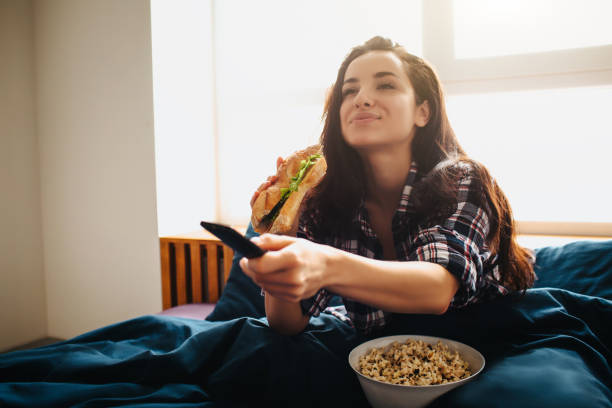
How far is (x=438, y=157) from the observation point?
Result: 4.06 ft

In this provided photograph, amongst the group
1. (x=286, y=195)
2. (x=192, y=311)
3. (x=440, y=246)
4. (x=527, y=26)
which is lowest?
(x=192, y=311)

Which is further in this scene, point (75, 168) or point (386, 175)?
point (75, 168)

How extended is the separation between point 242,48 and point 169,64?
0.51 m

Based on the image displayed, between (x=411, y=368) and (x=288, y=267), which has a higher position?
(x=288, y=267)

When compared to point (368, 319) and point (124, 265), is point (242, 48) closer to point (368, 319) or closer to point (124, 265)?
point (124, 265)

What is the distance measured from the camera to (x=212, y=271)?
7.09 feet

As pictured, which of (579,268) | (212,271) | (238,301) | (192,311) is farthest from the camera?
(212,271)

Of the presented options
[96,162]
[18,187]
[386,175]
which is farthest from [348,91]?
[18,187]

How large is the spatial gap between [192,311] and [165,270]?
437 mm

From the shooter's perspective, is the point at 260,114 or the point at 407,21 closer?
the point at 407,21

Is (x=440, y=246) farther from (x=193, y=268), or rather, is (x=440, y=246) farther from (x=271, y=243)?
(x=193, y=268)

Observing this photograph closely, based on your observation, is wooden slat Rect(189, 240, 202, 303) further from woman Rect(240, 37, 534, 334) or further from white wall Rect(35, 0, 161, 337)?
woman Rect(240, 37, 534, 334)

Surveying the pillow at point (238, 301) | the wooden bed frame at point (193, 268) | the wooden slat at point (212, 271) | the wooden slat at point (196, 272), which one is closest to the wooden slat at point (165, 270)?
the wooden bed frame at point (193, 268)

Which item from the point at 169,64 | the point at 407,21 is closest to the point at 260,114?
the point at 169,64
